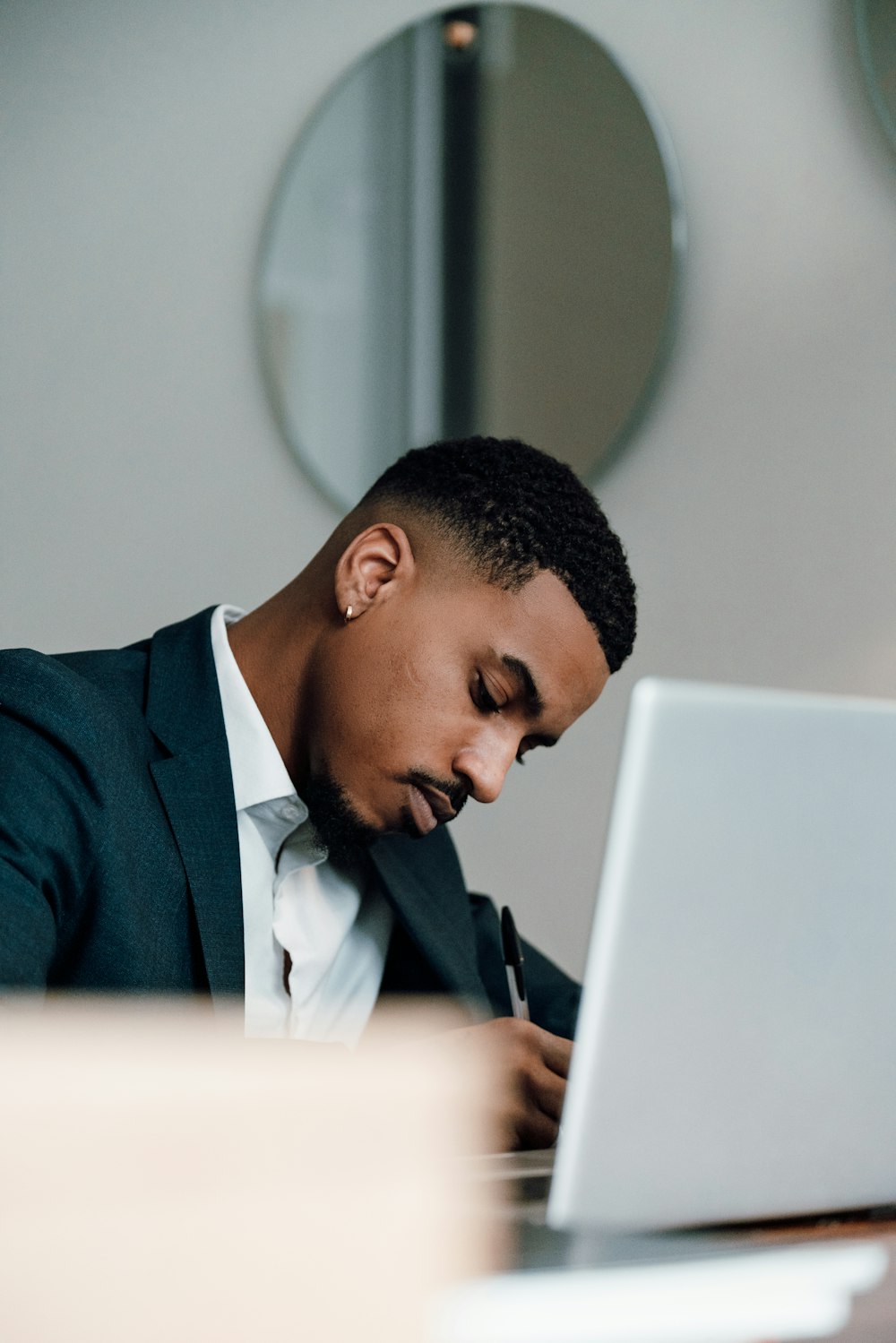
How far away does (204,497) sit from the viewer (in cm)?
185

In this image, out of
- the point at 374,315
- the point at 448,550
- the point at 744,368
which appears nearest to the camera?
the point at 448,550

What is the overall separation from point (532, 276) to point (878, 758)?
1207 millimetres

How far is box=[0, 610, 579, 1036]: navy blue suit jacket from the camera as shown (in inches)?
34.8

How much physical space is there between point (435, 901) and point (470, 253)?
88cm

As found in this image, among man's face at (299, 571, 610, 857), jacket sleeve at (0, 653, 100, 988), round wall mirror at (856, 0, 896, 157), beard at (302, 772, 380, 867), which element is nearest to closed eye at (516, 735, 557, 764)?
man's face at (299, 571, 610, 857)

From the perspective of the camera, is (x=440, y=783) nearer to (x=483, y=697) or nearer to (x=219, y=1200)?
(x=483, y=697)

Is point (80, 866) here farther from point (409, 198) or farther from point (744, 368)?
point (409, 198)

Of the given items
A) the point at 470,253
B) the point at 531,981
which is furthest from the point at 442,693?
the point at 470,253

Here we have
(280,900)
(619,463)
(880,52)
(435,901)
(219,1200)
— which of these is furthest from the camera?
(619,463)

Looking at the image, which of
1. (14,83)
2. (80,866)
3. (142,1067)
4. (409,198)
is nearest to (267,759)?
(80,866)

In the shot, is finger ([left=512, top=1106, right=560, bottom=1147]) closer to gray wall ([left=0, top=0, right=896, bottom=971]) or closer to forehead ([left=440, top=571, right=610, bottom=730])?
forehead ([left=440, top=571, right=610, bottom=730])

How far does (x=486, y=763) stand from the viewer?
1.05 m

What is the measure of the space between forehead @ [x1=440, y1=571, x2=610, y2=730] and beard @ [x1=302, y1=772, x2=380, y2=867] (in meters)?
0.18

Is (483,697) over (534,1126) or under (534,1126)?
over
